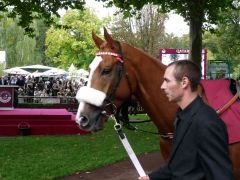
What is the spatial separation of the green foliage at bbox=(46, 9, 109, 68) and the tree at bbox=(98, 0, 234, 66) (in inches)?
1830

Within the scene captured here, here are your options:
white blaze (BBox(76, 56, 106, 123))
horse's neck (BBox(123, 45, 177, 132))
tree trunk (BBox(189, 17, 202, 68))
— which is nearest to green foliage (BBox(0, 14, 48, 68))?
tree trunk (BBox(189, 17, 202, 68))

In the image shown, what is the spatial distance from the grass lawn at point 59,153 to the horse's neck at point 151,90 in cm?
477

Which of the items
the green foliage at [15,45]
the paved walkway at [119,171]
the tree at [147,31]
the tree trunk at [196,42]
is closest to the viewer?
the paved walkway at [119,171]

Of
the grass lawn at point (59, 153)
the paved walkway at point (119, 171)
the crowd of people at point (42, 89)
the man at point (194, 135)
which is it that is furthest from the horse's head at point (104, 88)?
the crowd of people at point (42, 89)

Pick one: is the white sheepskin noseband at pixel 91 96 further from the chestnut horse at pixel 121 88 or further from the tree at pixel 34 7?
the tree at pixel 34 7

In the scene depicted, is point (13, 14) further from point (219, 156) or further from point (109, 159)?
point (219, 156)

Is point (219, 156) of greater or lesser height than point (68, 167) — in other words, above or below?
A: above

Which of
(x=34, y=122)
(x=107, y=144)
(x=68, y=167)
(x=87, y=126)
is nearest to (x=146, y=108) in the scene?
(x=87, y=126)

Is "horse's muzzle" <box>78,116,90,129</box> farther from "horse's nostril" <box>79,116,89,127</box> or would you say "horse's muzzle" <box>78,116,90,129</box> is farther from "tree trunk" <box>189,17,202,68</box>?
"tree trunk" <box>189,17,202,68</box>

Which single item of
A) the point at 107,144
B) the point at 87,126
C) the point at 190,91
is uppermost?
the point at 190,91

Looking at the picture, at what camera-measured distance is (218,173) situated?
234 cm

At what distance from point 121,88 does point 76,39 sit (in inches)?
2502

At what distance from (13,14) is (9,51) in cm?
5834

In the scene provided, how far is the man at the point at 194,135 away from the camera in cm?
236
